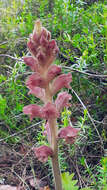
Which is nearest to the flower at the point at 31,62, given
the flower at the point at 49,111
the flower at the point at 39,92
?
the flower at the point at 39,92

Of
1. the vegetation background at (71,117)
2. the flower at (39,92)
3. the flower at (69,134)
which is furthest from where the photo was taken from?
the vegetation background at (71,117)

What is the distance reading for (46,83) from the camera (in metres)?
2.13

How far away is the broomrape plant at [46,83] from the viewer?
1986 mm

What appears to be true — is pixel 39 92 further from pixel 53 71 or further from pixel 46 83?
pixel 53 71

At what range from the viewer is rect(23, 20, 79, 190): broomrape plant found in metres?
1.99

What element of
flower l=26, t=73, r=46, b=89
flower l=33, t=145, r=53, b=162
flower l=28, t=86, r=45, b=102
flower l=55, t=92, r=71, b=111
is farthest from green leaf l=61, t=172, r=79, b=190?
flower l=26, t=73, r=46, b=89

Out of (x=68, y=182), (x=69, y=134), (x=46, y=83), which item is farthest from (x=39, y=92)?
(x=68, y=182)

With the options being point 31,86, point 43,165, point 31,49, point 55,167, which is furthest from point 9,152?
point 31,49

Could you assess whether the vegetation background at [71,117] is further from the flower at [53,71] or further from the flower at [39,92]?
the flower at [53,71]

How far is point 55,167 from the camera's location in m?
2.29

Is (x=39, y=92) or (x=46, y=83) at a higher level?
(x=46, y=83)

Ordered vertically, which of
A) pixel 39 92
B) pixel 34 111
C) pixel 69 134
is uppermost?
pixel 39 92

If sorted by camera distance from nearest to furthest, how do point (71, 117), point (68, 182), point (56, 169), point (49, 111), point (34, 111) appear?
point (49, 111), point (34, 111), point (56, 169), point (68, 182), point (71, 117)

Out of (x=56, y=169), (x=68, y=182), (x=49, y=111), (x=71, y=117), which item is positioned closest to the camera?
(x=49, y=111)
